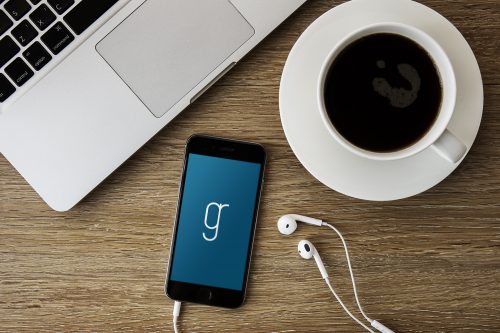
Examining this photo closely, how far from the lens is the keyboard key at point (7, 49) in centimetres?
67

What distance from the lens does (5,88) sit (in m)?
0.69

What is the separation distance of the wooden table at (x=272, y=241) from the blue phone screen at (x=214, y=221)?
0.06ft

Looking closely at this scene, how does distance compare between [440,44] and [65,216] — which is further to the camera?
[65,216]

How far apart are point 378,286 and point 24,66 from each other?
1.69ft

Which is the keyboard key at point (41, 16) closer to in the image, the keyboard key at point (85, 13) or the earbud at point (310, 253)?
the keyboard key at point (85, 13)

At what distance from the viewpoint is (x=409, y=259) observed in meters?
0.73

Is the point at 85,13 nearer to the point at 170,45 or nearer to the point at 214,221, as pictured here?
the point at 170,45

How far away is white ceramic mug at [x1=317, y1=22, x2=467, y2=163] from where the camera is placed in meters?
0.59

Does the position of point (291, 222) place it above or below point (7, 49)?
below

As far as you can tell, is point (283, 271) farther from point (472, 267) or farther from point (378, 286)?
point (472, 267)

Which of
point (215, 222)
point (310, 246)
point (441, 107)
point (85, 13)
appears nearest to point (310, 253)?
point (310, 246)

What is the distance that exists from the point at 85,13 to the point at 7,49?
100 mm

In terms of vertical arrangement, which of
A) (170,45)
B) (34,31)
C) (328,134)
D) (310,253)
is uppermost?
(34,31)

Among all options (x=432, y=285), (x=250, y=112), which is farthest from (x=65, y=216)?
(x=432, y=285)
